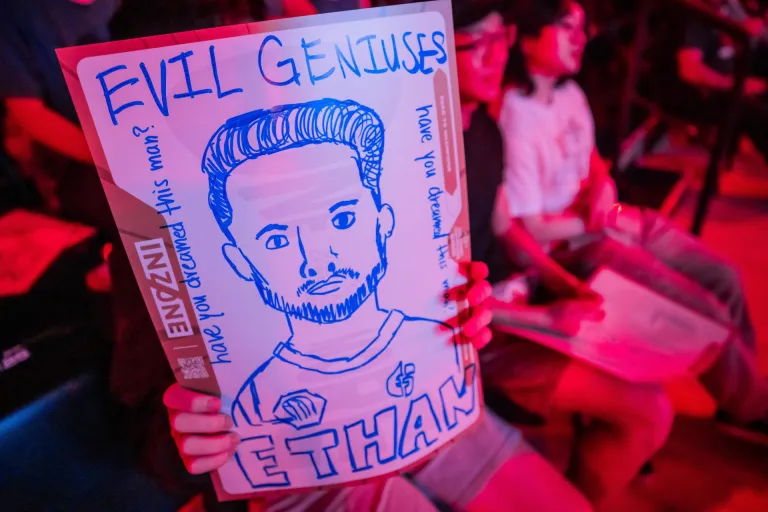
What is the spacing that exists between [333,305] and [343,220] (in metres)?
0.08

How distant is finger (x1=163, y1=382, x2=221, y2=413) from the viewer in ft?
1.51

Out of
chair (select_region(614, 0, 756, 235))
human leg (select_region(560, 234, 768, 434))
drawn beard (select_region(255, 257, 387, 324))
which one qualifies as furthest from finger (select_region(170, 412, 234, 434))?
chair (select_region(614, 0, 756, 235))

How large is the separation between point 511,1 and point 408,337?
0.67 meters

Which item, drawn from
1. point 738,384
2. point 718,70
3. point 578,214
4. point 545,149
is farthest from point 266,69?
point 718,70

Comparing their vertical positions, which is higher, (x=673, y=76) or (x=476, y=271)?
(x=476, y=271)

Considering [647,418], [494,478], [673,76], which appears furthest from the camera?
[673,76]

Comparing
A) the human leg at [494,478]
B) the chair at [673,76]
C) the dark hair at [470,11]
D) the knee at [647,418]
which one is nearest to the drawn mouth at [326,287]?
the human leg at [494,478]

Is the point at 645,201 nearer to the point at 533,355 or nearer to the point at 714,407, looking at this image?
the point at 714,407

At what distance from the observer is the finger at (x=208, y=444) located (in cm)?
48

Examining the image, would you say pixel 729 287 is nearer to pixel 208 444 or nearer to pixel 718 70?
pixel 208 444

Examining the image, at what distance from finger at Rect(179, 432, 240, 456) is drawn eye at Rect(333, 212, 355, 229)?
0.74 ft

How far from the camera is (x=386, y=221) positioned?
17.4 inches

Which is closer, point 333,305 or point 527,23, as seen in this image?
point 333,305

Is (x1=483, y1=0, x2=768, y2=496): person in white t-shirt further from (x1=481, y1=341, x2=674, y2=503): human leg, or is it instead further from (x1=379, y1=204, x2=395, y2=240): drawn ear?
(x1=379, y1=204, x2=395, y2=240): drawn ear
